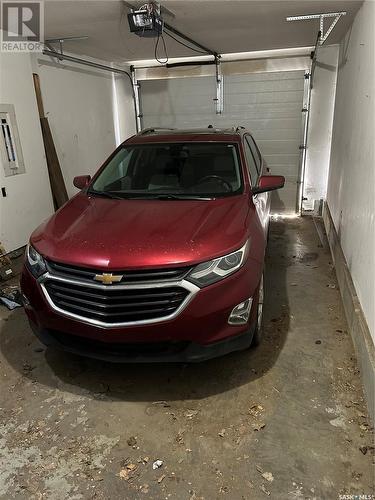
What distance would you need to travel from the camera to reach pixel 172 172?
11.7ft

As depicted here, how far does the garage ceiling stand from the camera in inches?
149

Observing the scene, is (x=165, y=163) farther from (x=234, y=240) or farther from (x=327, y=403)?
(x=327, y=403)

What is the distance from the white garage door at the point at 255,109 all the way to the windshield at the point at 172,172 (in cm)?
374

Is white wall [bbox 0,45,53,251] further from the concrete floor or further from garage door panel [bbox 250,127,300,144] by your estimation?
garage door panel [bbox 250,127,300,144]

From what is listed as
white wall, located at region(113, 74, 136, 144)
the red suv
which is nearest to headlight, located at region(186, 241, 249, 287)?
the red suv

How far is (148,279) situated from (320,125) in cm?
559

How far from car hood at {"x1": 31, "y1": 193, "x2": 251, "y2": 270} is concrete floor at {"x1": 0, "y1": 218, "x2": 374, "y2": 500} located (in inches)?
39.2

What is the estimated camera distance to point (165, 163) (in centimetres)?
365

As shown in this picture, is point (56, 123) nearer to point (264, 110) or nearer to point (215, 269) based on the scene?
point (264, 110)

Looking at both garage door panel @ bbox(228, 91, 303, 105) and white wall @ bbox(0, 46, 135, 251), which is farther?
garage door panel @ bbox(228, 91, 303, 105)

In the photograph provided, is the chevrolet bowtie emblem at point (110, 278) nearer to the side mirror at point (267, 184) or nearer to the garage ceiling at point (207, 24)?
the side mirror at point (267, 184)

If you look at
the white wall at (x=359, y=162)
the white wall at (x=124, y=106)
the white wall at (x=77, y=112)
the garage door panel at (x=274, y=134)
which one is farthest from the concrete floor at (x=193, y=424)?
the white wall at (x=124, y=106)

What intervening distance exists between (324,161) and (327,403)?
208 inches

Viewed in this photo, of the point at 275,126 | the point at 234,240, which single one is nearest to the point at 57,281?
the point at 234,240
